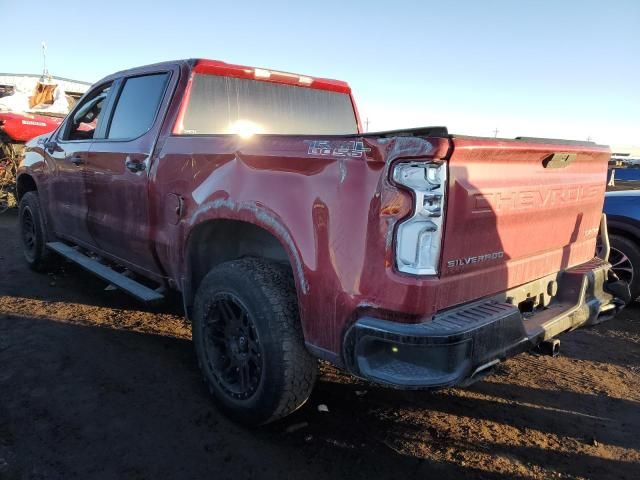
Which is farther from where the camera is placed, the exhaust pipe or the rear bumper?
the exhaust pipe

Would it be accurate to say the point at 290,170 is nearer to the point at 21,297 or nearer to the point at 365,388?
the point at 365,388

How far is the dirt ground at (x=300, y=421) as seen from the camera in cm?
256

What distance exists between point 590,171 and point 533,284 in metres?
0.95

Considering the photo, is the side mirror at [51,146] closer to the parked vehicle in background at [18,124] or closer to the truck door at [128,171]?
the truck door at [128,171]

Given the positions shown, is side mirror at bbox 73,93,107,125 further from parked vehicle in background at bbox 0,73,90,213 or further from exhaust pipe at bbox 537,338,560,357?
parked vehicle in background at bbox 0,73,90,213

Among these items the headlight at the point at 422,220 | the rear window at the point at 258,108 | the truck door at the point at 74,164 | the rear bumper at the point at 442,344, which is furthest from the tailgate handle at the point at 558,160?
the truck door at the point at 74,164

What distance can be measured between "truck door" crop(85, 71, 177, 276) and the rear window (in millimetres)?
236

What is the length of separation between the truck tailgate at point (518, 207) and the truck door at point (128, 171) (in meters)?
2.26

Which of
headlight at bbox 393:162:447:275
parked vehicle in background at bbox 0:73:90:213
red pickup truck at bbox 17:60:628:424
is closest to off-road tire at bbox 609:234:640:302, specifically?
red pickup truck at bbox 17:60:628:424

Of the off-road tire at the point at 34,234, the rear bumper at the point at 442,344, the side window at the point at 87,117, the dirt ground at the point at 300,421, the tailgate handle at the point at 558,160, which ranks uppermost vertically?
the side window at the point at 87,117

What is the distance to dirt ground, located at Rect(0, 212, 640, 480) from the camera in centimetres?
256

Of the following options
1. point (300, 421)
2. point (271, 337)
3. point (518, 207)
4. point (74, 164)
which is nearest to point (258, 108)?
point (74, 164)

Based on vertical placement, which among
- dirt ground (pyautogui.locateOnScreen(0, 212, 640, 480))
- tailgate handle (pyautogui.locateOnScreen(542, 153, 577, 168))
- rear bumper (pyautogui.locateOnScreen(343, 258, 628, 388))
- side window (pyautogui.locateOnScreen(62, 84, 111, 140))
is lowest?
dirt ground (pyautogui.locateOnScreen(0, 212, 640, 480))

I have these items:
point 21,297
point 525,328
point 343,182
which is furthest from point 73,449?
point 21,297
